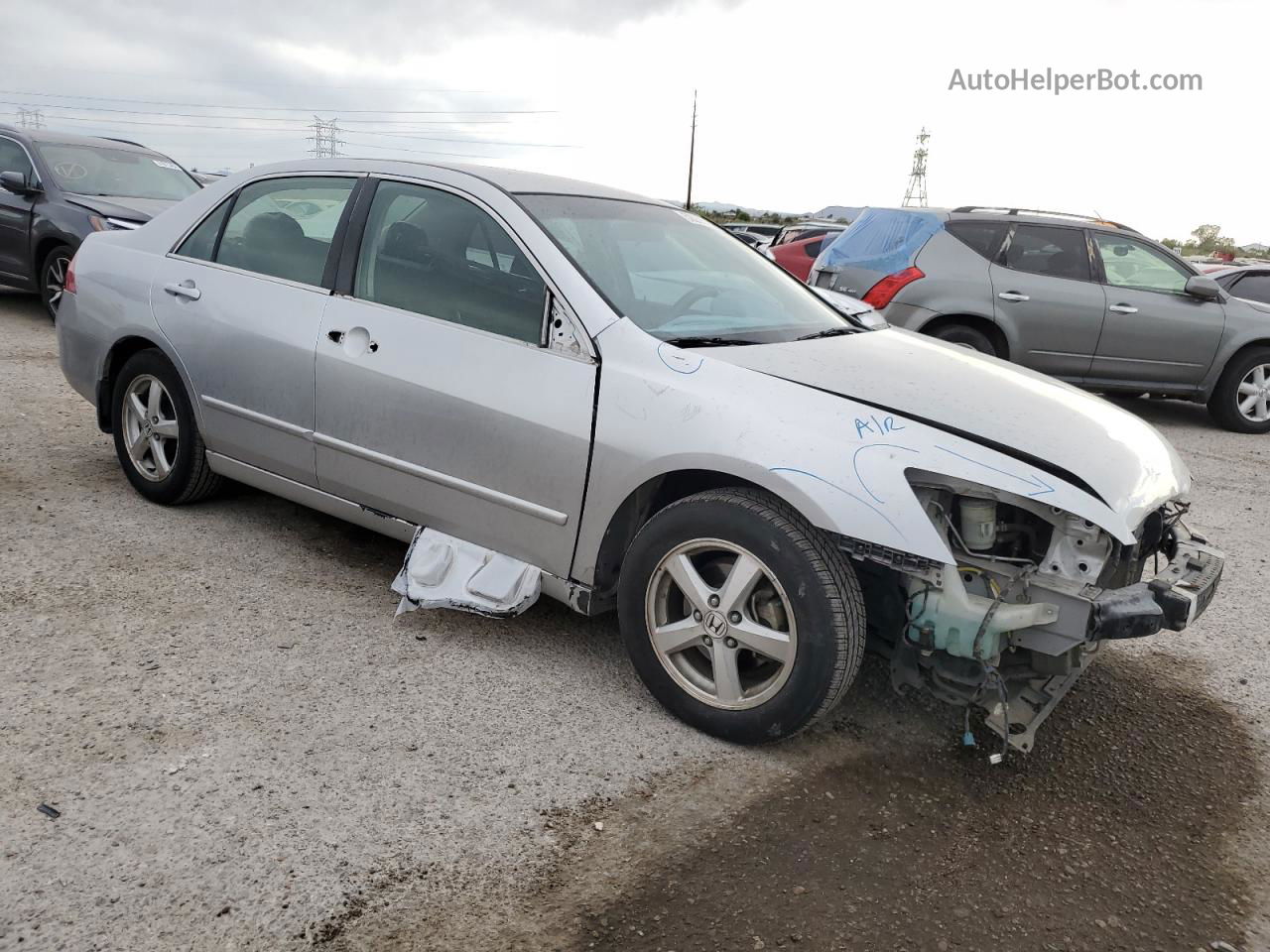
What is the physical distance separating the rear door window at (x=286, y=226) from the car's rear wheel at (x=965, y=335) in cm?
551

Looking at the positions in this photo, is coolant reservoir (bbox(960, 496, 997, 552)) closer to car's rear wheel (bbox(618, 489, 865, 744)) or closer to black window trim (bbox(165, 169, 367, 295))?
car's rear wheel (bbox(618, 489, 865, 744))

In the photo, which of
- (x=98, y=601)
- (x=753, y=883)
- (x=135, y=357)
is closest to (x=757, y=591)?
(x=753, y=883)

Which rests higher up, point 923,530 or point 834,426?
point 834,426

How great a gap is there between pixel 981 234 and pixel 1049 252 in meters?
0.59

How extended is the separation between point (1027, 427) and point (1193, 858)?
1235mm

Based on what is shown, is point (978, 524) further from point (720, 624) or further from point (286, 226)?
point (286, 226)

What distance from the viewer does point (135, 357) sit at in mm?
4609

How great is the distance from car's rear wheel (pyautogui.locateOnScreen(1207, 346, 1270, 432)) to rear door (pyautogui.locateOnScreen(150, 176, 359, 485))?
25.5 ft

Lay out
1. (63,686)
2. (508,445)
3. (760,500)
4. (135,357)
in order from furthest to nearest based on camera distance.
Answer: (135,357) < (508,445) < (63,686) < (760,500)

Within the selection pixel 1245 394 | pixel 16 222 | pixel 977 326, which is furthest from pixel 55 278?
pixel 1245 394

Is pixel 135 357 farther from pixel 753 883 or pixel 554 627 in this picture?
pixel 753 883

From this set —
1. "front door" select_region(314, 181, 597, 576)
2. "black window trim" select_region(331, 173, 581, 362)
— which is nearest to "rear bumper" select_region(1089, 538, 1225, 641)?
"front door" select_region(314, 181, 597, 576)

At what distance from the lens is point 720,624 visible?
9.77 feet

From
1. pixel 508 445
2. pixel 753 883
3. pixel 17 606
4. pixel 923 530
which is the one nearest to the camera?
pixel 753 883
